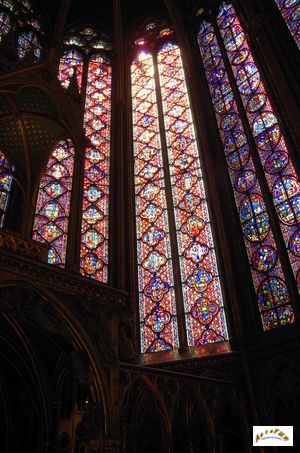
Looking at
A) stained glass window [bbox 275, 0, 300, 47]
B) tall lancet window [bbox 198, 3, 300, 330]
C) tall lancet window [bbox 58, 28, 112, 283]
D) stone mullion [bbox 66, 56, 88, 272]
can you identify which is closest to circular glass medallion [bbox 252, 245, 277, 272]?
tall lancet window [bbox 198, 3, 300, 330]

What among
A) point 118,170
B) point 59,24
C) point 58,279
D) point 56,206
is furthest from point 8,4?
point 58,279

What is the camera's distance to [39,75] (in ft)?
24.7

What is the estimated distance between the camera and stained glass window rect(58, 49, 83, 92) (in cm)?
1290

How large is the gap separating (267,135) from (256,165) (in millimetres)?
708

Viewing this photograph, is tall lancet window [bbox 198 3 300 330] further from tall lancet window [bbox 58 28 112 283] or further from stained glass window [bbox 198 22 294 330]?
tall lancet window [bbox 58 28 112 283]

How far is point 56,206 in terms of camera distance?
10.1 m

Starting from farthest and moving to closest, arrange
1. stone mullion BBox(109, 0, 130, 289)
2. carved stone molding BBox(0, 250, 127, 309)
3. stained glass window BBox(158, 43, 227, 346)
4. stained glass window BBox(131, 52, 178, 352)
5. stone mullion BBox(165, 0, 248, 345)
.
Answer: stone mullion BBox(109, 0, 130, 289), stained glass window BBox(131, 52, 178, 352), stained glass window BBox(158, 43, 227, 346), stone mullion BBox(165, 0, 248, 345), carved stone molding BBox(0, 250, 127, 309)

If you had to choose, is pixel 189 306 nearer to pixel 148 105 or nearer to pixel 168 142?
pixel 168 142

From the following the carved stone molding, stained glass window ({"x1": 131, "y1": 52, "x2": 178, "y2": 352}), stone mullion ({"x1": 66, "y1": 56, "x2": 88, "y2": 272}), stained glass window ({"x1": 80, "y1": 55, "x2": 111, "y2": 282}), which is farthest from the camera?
stained glass window ({"x1": 80, "y1": 55, "x2": 111, "y2": 282})

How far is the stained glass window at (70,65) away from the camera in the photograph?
1290cm

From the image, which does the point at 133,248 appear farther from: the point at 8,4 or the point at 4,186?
the point at 8,4

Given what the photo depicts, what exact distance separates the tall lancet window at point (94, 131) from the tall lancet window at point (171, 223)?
0.77 metres

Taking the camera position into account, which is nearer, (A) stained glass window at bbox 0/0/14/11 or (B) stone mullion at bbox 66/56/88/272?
(B) stone mullion at bbox 66/56/88/272

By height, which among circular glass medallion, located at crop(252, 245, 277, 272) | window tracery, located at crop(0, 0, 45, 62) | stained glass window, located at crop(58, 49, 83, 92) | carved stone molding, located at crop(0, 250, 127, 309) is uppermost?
window tracery, located at crop(0, 0, 45, 62)
